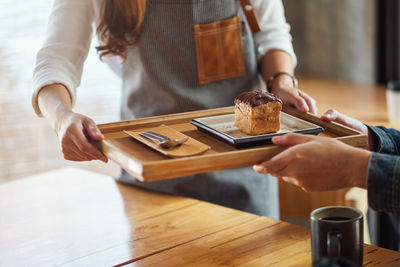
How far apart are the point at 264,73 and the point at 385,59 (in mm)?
2443

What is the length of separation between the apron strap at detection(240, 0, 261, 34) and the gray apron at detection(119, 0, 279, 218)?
4 cm

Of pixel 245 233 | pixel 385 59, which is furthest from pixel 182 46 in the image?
pixel 385 59

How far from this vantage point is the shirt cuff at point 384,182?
3.20 feet

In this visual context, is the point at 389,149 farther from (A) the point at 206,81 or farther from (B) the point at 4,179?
(B) the point at 4,179

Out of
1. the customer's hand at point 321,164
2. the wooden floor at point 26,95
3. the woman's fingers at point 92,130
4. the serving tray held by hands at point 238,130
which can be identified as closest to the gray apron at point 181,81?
the serving tray held by hands at point 238,130

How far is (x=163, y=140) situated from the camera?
1146 millimetres

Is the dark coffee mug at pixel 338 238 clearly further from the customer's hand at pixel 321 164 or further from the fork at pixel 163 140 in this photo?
the fork at pixel 163 140

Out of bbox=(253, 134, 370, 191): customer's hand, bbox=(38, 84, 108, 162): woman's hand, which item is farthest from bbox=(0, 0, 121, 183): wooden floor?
bbox=(253, 134, 370, 191): customer's hand

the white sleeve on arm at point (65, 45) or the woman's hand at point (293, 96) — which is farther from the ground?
the white sleeve on arm at point (65, 45)

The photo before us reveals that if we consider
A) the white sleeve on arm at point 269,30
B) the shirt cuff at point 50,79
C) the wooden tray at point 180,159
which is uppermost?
the white sleeve on arm at point 269,30

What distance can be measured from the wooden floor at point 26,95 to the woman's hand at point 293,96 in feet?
5.00

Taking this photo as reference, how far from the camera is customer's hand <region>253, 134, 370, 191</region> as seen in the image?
101cm

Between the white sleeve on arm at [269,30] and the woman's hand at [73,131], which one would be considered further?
the white sleeve on arm at [269,30]

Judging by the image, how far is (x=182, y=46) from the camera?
1555 millimetres
